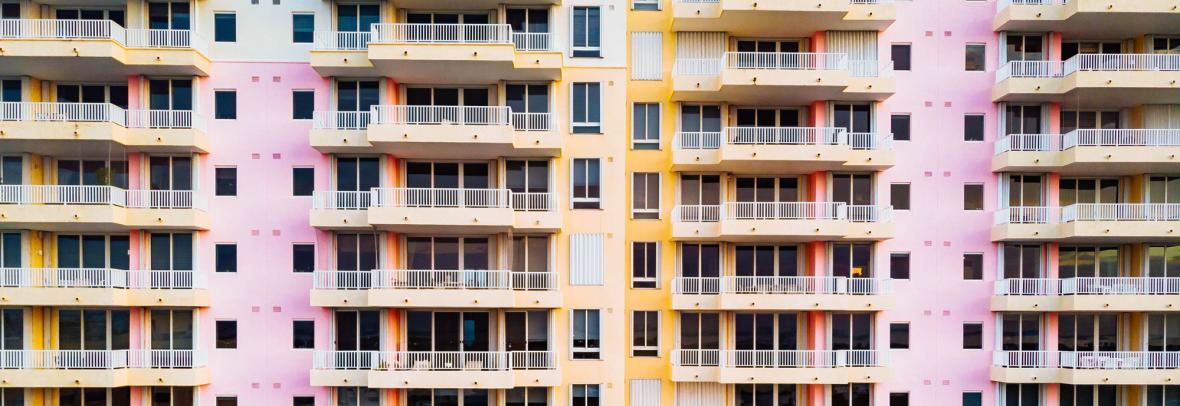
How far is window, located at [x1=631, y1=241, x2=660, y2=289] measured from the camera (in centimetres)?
2380

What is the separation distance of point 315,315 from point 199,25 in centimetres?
1155

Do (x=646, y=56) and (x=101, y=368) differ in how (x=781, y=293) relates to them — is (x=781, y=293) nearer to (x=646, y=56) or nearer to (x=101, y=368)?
(x=646, y=56)

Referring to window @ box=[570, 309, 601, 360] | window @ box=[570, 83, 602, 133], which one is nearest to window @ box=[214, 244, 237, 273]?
window @ box=[570, 309, 601, 360]

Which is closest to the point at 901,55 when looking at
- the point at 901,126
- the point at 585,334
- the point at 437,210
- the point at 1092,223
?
the point at 901,126

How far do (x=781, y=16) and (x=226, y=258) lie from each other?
73.3ft

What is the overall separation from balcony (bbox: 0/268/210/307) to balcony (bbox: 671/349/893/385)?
17947 mm

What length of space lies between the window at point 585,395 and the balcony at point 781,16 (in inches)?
553

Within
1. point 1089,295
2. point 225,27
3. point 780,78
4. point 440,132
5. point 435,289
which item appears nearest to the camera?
point 440,132

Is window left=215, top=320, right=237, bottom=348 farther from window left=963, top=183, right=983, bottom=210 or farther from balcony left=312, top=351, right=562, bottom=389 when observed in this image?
window left=963, top=183, right=983, bottom=210

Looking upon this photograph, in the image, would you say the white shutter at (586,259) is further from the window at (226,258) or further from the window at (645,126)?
the window at (226,258)

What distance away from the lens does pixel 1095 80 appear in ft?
73.1

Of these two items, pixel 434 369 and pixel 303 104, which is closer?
pixel 434 369

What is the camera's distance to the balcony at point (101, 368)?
21.2 metres

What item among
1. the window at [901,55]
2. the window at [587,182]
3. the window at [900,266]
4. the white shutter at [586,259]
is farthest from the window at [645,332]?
the window at [901,55]
